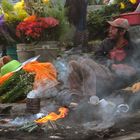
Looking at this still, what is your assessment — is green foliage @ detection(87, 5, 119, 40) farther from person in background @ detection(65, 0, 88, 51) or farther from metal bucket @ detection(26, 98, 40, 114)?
metal bucket @ detection(26, 98, 40, 114)

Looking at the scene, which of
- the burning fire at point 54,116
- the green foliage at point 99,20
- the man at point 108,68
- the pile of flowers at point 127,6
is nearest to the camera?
the burning fire at point 54,116

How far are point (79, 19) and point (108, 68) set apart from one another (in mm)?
3614

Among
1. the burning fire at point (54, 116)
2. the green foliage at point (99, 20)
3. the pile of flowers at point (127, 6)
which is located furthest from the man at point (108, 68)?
the pile of flowers at point (127, 6)

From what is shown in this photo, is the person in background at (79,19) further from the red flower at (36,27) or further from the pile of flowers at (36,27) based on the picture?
the red flower at (36,27)

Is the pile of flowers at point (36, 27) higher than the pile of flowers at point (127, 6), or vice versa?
the pile of flowers at point (36, 27)

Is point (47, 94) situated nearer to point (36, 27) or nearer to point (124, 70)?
point (124, 70)

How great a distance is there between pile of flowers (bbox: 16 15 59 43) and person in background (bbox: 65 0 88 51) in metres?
1.51

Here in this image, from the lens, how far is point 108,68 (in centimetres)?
777

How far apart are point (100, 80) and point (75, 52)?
2800 millimetres

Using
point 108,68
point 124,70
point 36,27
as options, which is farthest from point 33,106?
point 36,27

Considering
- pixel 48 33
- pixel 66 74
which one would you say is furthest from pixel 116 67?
pixel 48 33

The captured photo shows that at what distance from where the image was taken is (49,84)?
829 cm

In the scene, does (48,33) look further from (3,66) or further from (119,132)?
(119,132)

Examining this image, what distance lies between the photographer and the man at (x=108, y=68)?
7363 millimetres
